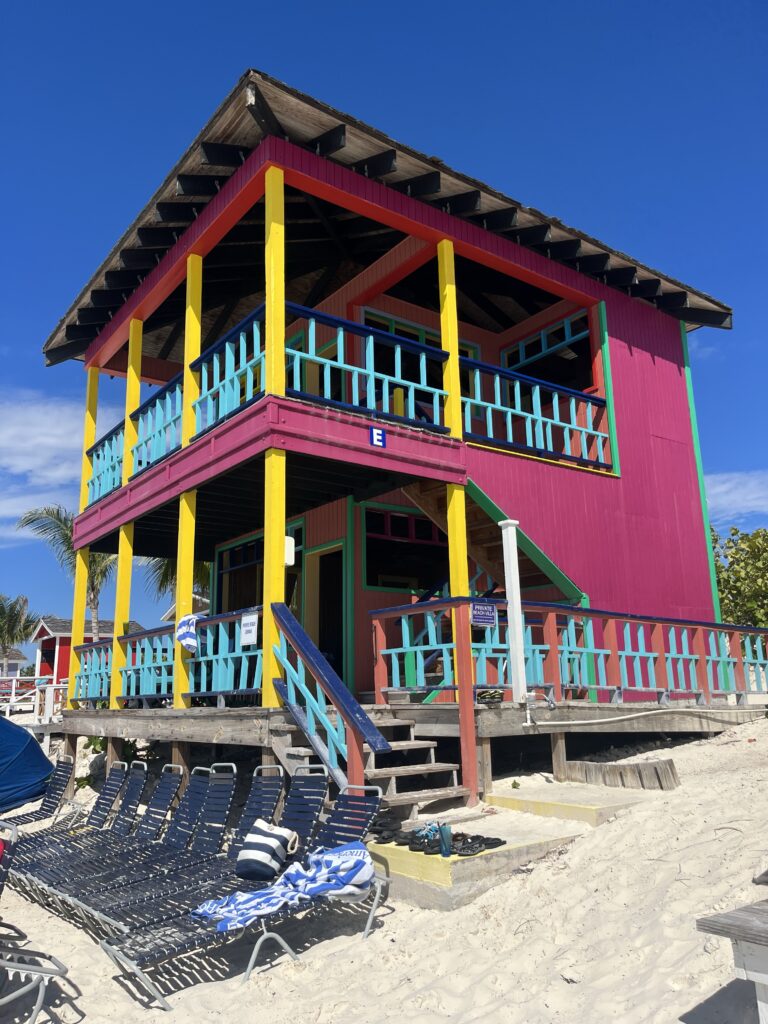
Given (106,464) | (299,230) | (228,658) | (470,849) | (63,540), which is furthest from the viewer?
(63,540)

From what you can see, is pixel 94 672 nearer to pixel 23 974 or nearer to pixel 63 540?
pixel 23 974

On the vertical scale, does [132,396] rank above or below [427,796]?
above

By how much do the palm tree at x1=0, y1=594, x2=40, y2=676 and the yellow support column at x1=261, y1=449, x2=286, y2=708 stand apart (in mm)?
42959

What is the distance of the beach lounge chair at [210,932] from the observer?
4.48 m

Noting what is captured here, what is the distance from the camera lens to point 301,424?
834cm

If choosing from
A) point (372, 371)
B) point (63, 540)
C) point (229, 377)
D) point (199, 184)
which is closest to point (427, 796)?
point (372, 371)

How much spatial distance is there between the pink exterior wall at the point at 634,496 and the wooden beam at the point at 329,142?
3739 mm

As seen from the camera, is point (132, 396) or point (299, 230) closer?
point (299, 230)

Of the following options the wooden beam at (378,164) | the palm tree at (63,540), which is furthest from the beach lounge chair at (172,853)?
the palm tree at (63,540)

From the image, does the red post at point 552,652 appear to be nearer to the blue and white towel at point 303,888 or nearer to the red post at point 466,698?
the red post at point 466,698

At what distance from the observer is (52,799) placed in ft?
32.7

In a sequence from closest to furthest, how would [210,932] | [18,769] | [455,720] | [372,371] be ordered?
[210,932], [18,769], [455,720], [372,371]

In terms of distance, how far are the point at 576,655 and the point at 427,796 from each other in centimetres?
305

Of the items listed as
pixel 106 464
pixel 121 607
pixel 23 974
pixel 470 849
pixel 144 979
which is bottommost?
pixel 23 974
